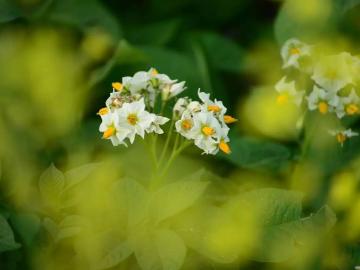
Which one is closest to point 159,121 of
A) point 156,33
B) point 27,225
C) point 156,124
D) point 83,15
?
point 156,124

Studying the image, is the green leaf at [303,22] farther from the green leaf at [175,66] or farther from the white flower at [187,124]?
the white flower at [187,124]

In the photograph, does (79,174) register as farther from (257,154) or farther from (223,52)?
(223,52)

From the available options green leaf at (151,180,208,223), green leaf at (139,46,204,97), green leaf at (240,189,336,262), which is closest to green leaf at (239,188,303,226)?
green leaf at (240,189,336,262)

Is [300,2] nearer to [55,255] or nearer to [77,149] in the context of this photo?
[77,149]

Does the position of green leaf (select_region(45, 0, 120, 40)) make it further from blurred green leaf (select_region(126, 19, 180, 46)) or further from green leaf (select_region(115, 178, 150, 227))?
green leaf (select_region(115, 178, 150, 227))

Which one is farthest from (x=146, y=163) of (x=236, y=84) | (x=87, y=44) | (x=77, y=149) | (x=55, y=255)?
(x=236, y=84)

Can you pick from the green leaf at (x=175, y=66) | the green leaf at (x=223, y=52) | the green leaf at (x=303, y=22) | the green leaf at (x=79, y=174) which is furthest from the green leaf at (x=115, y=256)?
the green leaf at (x=223, y=52)
